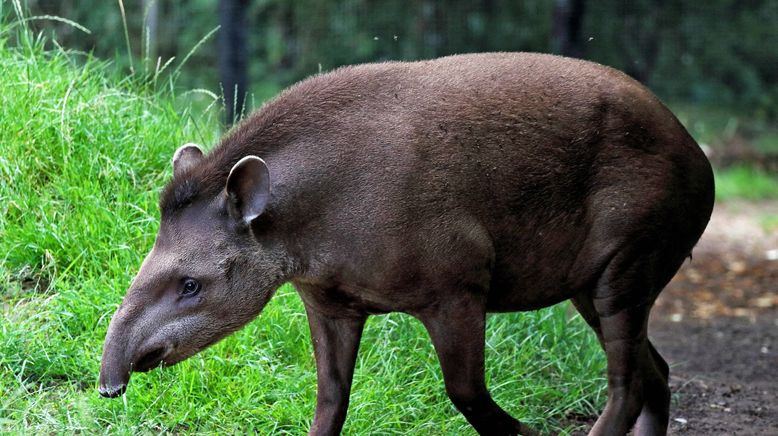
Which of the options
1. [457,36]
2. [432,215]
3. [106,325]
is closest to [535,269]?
[432,215]

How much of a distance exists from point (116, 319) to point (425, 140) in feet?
4.16

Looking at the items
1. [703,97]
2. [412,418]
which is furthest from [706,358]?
[703,97]

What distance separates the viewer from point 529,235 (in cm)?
451

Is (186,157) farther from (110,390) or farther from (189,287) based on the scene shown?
(110,390)

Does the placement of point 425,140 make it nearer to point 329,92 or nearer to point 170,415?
point 329,92

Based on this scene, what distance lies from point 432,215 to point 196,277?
2.84 feet

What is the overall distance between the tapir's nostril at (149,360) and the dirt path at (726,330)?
2.77 meters

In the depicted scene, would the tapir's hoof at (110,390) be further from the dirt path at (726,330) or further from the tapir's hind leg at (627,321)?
the dirt path at (726,330)

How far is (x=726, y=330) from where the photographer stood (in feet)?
26.1

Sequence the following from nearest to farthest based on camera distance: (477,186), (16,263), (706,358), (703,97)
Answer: (477,186) < (16,263) < (706,358) < (703,97)

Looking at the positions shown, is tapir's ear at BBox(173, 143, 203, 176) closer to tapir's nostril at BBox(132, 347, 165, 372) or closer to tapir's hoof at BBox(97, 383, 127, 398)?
tapir's nostril at BBox(132, 347, 165, 372)

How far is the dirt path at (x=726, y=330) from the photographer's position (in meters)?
5.99

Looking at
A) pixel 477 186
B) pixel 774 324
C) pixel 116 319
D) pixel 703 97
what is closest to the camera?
pixel 116 319

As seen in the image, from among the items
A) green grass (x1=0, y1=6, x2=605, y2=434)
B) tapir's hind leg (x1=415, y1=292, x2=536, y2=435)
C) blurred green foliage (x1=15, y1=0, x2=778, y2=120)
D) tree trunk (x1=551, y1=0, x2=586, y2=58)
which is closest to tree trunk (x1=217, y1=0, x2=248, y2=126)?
green grass (x1=0, y1=6, x2=605, y2=434)
